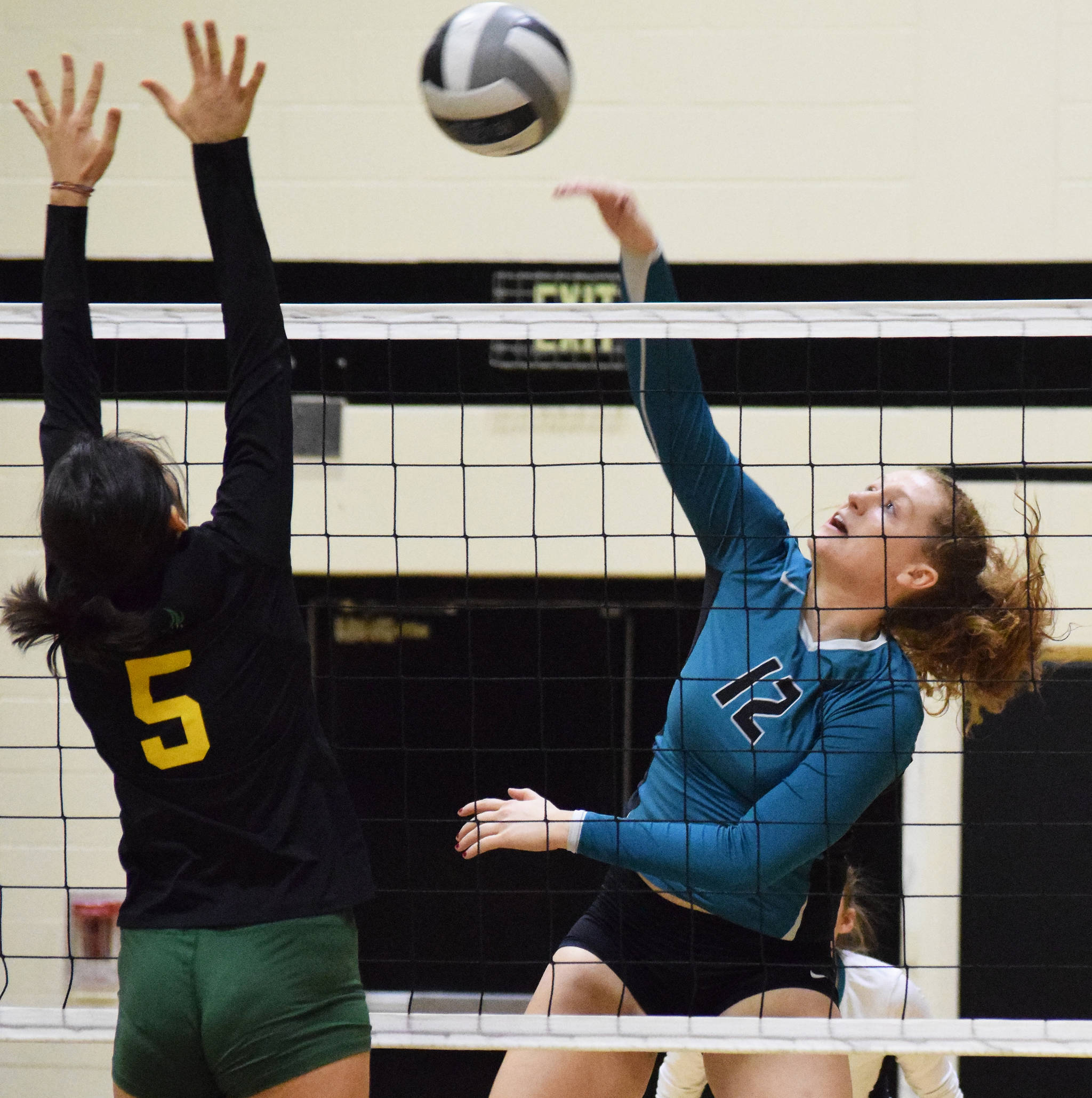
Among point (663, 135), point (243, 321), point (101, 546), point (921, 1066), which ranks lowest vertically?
point (921, 1066)

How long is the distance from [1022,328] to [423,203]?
1.90 m

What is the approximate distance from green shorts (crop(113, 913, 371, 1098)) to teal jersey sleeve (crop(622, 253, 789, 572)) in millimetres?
893

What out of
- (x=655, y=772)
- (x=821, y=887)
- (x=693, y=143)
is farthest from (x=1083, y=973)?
(x=693, y=143)

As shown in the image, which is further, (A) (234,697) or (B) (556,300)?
(B) (556,300)

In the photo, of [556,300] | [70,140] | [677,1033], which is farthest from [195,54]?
[556,300]

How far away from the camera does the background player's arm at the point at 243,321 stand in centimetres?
Result: 162

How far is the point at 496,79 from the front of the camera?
212 centimetres

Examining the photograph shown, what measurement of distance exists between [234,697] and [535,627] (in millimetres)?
1980

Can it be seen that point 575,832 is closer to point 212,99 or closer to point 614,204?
point 614,204

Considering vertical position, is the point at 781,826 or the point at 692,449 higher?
the point at 692,449

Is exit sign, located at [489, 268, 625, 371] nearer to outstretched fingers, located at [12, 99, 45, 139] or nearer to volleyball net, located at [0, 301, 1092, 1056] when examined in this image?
volleyball net, located at [0, 301, 1092, 1056]

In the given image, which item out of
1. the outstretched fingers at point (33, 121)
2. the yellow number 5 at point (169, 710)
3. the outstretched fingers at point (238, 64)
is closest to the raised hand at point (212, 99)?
the outstretched fingers at point (238, 64)

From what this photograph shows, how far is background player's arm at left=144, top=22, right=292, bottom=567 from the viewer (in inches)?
63.8

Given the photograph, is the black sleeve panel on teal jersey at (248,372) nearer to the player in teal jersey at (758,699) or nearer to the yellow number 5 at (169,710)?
the yellow number 5 at (169,710)
